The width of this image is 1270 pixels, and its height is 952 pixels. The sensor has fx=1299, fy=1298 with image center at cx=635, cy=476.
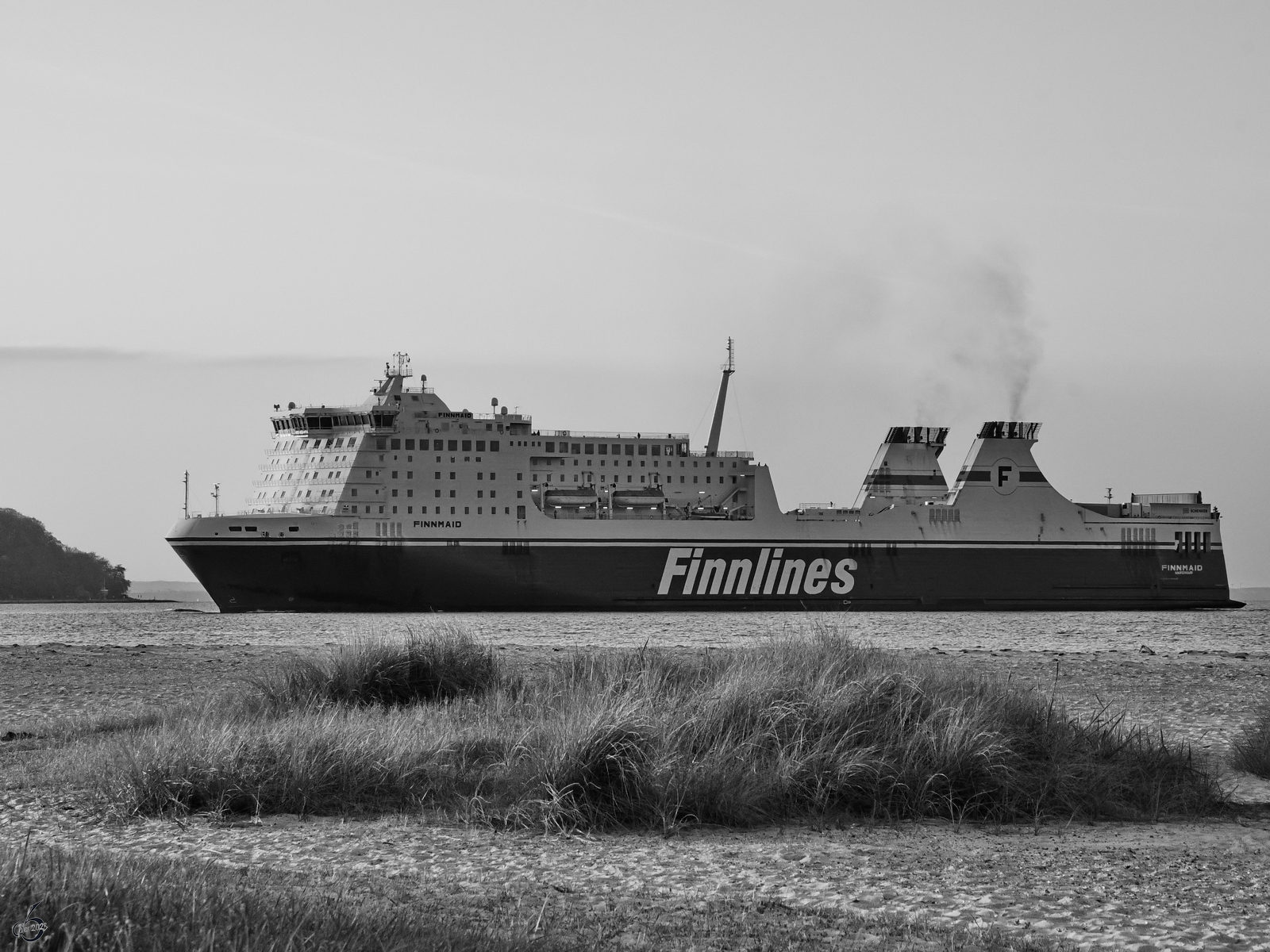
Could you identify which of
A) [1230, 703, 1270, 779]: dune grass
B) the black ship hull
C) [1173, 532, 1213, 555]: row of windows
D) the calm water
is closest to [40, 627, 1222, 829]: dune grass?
[1230, 703, 1270, 779]: dune grass

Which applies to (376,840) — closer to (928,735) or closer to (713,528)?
(928,735)

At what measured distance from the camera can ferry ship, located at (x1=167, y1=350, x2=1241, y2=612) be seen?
45312 millimetres

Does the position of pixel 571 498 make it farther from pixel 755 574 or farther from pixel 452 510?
pixel 755 574

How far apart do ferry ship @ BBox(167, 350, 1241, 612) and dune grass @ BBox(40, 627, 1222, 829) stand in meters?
35.7

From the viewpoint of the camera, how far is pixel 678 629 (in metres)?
32.9

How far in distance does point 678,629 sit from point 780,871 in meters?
26.5

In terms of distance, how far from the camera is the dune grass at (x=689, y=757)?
768cm

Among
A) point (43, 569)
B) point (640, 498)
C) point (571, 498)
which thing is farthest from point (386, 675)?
point (43, 569)

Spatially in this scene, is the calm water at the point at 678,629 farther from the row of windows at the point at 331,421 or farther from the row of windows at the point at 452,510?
the row of windows at the point at 331,421

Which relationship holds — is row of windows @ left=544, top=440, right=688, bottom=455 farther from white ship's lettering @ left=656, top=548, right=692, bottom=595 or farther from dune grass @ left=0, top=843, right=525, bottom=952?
dune grass @ left=0, top=843, right=525, bottom=952

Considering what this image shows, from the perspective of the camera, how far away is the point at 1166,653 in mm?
23234

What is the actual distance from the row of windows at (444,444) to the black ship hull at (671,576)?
3.56 metres

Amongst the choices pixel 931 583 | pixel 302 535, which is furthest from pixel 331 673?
pixel 931 583

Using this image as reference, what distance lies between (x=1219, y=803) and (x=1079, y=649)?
664 inches
